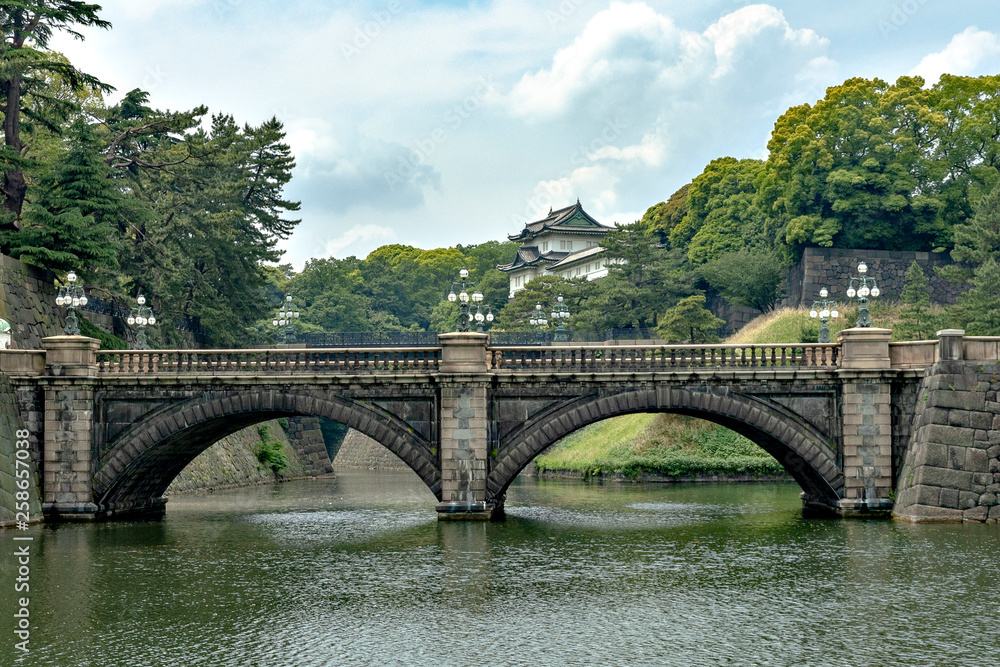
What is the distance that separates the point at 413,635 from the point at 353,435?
66.7 meters

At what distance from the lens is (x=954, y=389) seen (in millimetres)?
33438

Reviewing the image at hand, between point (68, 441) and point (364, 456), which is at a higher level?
point (68, 441)

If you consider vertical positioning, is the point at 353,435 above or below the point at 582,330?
below

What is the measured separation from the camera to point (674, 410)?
117ft

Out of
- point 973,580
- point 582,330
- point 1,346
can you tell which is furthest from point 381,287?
point 973,580

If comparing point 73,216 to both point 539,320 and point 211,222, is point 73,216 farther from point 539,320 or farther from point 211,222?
point 539,320

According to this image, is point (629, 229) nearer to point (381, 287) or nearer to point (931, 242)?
point (931, 242)

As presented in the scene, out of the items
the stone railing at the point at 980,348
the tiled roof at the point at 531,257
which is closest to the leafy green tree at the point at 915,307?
the stone railing at the point at 980,348

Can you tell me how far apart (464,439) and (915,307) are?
1519 inches

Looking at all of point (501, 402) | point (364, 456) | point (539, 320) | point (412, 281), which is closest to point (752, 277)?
point (539, 320)

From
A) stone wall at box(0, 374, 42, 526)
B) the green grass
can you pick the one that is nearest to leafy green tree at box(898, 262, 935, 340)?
the green grass

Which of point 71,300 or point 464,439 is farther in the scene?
point 71,300

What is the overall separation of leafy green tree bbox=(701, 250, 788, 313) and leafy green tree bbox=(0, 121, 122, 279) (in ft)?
148

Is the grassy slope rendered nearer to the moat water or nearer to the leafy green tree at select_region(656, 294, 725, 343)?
the leafy green tree at select_region(656, 294, 725, 343)
